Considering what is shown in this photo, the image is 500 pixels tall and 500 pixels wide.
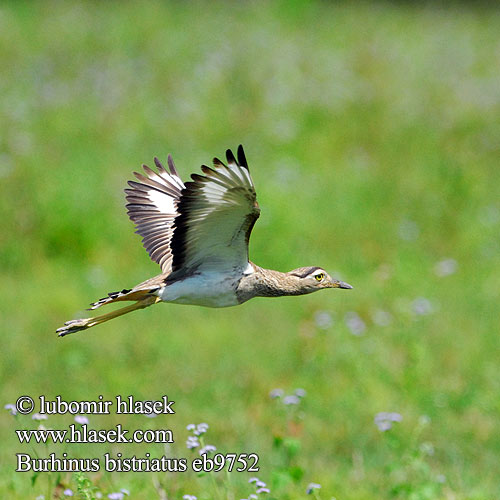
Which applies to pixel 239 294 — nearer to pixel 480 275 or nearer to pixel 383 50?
pixel 480 275

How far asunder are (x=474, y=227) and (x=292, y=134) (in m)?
2.56

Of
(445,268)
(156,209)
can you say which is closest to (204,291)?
(156,209)

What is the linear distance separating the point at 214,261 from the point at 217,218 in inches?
11.2

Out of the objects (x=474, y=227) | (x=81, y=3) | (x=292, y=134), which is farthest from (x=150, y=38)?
(x=474, y=227)

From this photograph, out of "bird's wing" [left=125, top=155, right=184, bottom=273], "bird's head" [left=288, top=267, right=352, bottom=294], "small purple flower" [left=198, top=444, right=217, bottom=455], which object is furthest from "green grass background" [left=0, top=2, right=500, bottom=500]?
"bird's wing" [left=125, top=155, right=184, bottom=273]

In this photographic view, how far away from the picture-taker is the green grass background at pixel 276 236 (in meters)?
6.09

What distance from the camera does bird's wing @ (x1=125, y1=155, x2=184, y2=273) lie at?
4.64 meters

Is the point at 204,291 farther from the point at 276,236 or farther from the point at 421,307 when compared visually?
the point at 276,236

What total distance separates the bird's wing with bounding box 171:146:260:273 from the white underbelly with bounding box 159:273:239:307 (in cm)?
7

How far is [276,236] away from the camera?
28.1 feet

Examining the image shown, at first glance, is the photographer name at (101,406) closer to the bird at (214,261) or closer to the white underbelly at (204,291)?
the bird at (214,261)

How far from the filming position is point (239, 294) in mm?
4031

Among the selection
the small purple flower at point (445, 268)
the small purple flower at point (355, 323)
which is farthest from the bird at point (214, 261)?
the small purple flower at point (445, 268)

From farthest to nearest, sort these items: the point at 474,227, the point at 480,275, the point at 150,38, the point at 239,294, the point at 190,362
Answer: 1. the point at 150,38
2. the point at 474,227
3. the point at 480,275
4. the point at 190,362
5. the point at 239,294
